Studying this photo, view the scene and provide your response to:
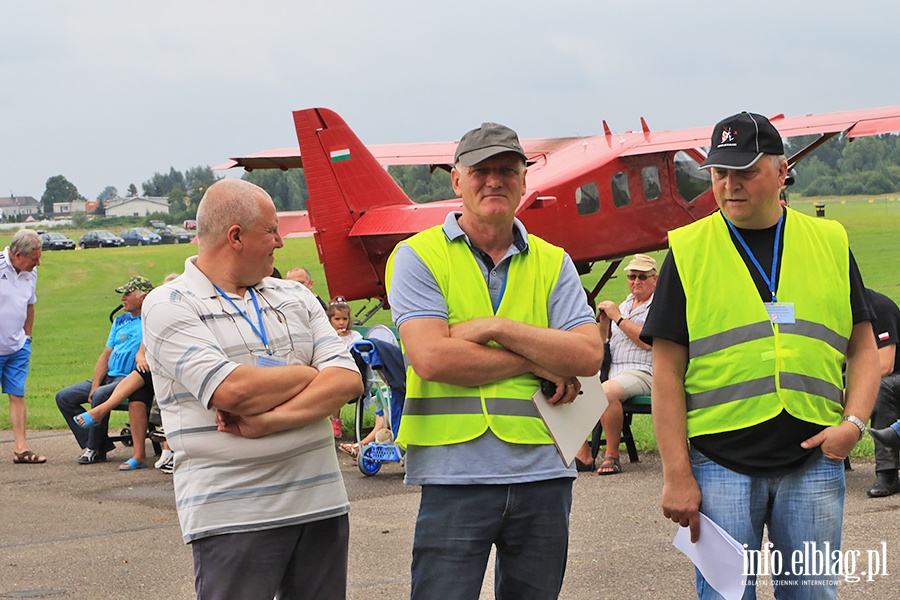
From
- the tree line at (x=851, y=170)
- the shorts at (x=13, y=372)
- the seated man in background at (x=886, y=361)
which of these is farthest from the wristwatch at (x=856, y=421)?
the tree line at (x=851, y=170)

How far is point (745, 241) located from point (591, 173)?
45.9 ft

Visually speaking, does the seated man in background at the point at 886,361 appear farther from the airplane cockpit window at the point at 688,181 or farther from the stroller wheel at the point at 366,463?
the airplane cockpit window at the point at 688,181

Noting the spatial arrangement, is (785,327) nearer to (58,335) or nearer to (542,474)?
(542,474)

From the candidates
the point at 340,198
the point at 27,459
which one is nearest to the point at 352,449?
the point at 27,459

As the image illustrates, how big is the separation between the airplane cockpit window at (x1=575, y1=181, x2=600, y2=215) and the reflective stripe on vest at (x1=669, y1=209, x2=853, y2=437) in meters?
13.8

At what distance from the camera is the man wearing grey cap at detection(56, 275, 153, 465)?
940 centimetres

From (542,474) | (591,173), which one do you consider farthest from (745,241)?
(591,173)

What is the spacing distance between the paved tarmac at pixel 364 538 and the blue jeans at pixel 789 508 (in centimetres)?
180

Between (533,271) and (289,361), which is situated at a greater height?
(533,271)

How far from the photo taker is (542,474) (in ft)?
10.8

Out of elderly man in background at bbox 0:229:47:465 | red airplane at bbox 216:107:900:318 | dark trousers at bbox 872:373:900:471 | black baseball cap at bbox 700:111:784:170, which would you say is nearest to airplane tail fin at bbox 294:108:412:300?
red airplane at bbox 216:107:900:318

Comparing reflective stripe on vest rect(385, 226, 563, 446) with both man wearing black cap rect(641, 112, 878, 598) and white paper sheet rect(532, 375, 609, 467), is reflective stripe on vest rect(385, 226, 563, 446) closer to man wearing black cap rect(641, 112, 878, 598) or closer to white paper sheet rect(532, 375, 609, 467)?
white paper sheet rect(532, 375, 609, 467)

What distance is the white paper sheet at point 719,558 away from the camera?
3.21 m

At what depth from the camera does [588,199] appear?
17109 millimetres
